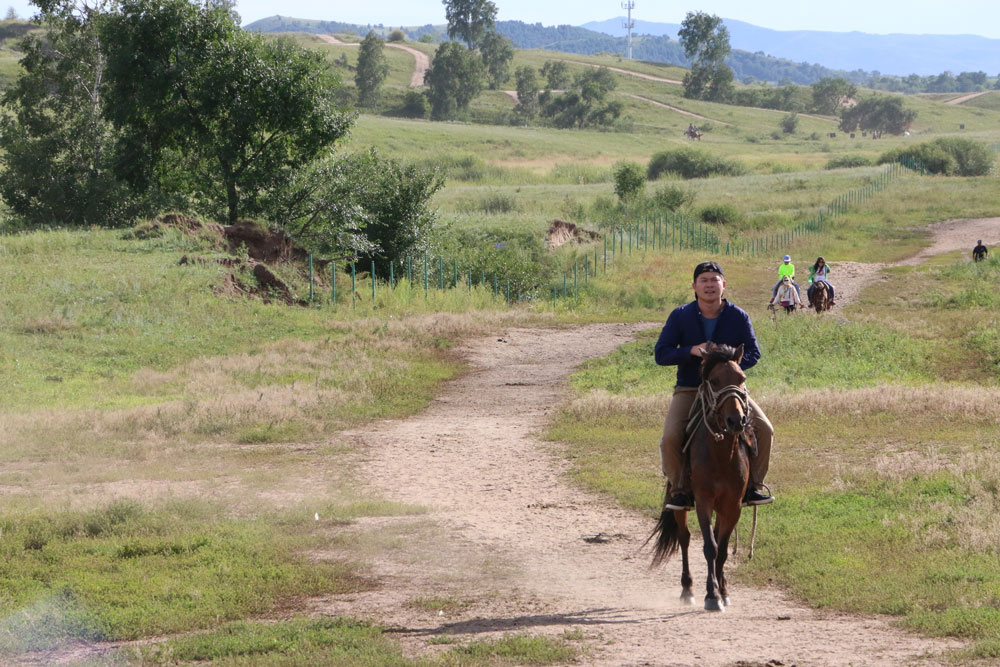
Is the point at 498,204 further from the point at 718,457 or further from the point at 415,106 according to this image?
the point at 415,106

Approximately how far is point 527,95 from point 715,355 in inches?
5765

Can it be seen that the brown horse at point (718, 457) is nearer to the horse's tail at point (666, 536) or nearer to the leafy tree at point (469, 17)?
the horse's tail at point (666, 536)

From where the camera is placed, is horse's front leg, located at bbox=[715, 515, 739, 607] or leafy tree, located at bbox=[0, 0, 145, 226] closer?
horse's front leg, located at bbox=[715, 515, 739, 607]

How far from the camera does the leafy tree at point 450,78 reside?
138625 mm

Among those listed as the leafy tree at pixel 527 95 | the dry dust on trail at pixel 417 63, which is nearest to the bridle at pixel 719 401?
the leafy tree at pixel 527 95

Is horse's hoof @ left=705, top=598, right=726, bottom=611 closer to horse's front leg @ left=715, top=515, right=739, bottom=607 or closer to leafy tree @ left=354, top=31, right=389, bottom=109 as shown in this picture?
horse's front leg @ left=715, top=515, right=739, bottom=607

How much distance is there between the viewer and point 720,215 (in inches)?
2393

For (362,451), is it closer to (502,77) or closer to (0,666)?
(0,666)

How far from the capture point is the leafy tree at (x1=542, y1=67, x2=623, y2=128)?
469ft

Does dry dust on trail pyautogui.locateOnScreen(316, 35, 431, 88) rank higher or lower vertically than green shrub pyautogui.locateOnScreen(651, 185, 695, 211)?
higher

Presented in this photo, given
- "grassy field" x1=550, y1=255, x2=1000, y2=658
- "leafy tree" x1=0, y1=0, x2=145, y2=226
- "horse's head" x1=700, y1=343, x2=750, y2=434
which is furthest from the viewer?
"leafy tree" x1=0, y1=0, x2=145, y2=226

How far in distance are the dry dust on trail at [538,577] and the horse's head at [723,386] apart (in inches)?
62.2

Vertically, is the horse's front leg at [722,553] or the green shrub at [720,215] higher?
the horse's front leg at [722,553]

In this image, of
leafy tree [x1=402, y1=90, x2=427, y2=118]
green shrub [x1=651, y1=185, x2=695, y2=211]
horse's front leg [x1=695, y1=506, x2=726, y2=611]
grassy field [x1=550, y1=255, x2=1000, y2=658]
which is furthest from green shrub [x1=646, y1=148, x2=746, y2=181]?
horse's front leg [x1=695, y1=506, x2=726, y2=611]
